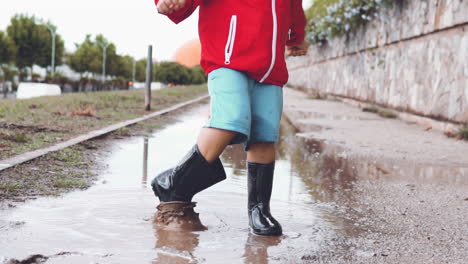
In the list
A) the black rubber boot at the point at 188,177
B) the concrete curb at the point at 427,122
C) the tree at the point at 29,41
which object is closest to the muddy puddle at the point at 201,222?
the black rubber boot at the point at 188,177

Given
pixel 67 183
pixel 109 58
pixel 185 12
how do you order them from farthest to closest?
pixel 109 58
pixel 67 183
pixel 185 12

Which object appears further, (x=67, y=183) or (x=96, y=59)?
(x=96, y=59)

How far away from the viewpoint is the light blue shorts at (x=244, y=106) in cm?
268

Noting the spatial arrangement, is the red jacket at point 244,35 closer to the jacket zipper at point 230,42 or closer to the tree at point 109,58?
the jacket zipper at point 230,42

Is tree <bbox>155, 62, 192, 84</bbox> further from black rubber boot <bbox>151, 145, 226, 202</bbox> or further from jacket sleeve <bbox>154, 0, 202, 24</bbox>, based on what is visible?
jacket sleeve <bbox>154, 0, 202, 24</bbox>

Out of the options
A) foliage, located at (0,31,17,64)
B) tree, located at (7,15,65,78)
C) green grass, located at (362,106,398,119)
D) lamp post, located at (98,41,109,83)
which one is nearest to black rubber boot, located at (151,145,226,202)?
green grass, located at (362,106,398,119)

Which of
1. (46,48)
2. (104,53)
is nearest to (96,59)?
(104,53)

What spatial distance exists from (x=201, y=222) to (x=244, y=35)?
0.91 meters

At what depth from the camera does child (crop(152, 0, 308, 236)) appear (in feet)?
8.87

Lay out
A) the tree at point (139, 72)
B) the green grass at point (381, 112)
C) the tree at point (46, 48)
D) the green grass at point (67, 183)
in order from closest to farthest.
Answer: the green grass at point (67, 183), the green grass at point (381, 112), the tree at point (46, 48), the tree at point (139, 72)

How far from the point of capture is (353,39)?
48.6 feet

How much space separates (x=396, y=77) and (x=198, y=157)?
8453 millimetres

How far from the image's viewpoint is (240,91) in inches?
107

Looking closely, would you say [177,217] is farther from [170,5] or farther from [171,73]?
[171,73]
